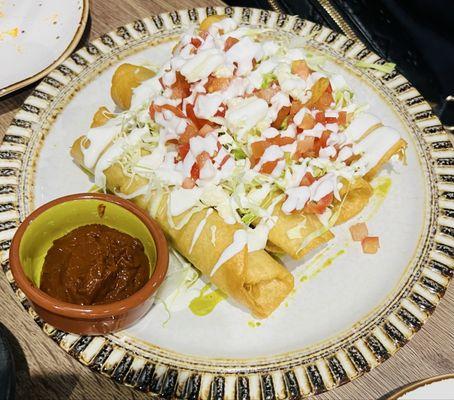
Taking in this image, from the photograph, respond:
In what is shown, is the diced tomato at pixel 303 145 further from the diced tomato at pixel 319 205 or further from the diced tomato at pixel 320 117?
the diced tomato at pixel 319 205

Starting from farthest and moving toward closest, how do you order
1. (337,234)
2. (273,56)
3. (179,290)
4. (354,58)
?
1. (354,58)
2. (273,56)
3. (337,234)
4. (179,290)

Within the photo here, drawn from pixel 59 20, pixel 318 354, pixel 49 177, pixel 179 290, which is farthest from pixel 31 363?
pixel 59 20

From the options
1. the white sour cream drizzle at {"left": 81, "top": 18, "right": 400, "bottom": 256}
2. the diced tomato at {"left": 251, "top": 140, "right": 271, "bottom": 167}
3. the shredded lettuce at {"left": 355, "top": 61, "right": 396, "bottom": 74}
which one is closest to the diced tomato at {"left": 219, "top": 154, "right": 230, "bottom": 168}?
the white sour cream drizzle at {"left": 81, "top": 18, "right": 400, "bottom": 256}

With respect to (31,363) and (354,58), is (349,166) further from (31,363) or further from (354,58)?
(31,363)

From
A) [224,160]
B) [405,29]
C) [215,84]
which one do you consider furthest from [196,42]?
[405,29]

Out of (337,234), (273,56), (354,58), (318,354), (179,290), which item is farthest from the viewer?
(354,58)

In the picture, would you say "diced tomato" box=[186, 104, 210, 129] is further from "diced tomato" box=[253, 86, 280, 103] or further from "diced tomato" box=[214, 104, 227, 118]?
"diced tomato" box=[253, 86, 280, 103]
